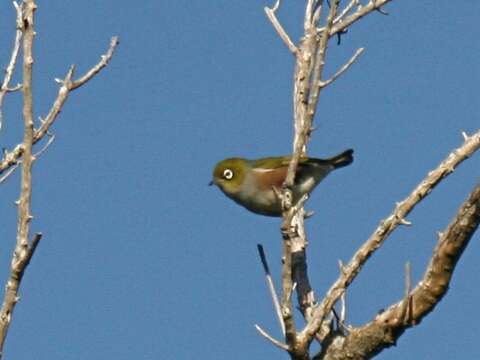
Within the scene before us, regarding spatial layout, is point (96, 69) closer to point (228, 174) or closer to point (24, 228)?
point (24, 228)

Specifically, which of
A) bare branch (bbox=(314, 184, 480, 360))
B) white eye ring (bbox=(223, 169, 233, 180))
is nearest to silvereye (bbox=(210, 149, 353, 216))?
white eye ring (bbox=(223, 169, 233, 180))

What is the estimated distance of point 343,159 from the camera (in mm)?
10094

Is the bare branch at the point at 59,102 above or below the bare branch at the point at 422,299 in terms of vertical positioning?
above

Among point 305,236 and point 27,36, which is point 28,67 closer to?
point 27,36

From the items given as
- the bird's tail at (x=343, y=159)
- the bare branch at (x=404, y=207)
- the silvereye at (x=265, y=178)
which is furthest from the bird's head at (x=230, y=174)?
the bare branch at (x=404, y=207)

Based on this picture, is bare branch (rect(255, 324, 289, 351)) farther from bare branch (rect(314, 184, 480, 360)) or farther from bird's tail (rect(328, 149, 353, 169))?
bird's tail (rect(328, 149, 353, 169))

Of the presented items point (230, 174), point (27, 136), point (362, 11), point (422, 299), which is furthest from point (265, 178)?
point (27, 136)

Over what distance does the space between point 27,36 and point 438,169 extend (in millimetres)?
2572

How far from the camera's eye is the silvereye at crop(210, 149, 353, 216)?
9.41m

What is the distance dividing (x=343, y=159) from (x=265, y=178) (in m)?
0.91

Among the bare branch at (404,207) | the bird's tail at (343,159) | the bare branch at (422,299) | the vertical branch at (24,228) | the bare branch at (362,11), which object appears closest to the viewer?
the vertical branch at (24,228)

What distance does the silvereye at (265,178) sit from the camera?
9.41 metres

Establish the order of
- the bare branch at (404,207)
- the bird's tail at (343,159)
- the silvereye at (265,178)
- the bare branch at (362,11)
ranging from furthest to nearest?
the bird's tail at (343,159) → the silvereye at (265,178) → the bare branch at (362,11) → the bare branch at (404,207)

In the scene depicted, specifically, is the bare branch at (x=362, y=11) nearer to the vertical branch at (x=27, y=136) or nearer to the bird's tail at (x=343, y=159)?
the bird's tail at (x=343, y=159)
